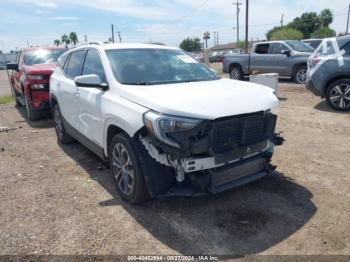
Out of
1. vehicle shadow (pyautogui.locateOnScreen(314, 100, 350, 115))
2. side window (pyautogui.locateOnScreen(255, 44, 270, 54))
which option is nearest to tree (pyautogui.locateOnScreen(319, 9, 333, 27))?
side window (pyautogui.locateOnScreen(255, 44, 270, 54))

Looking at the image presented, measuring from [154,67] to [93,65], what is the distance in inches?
36.0

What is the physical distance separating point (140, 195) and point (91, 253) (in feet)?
2.71

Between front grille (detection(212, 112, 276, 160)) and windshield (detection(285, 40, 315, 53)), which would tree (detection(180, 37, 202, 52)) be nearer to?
windshield (detection(285, 40, 315, 53))

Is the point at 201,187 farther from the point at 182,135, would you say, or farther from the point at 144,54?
the point at 144,54

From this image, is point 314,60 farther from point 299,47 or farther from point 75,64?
point 299,47

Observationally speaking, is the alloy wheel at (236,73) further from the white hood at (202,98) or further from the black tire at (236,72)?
the white hood at (202,98)

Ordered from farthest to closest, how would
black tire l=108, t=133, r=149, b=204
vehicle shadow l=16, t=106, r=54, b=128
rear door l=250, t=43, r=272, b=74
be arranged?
rear door l=250, t=43, r=272, b=74
vehicle shadow l=16, t=106, r=54, b=128
black tire l=108, t=133, r=149, b=204

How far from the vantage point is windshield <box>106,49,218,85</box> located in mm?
4215

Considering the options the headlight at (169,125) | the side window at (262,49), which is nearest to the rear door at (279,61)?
the side window at (262,49)

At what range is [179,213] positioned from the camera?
3746 millimetres

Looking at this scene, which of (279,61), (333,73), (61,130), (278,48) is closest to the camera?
(61,130)

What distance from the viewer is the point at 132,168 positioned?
370cm

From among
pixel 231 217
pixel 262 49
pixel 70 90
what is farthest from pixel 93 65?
pixel 262 49

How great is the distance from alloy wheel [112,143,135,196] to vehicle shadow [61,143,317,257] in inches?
8.0
